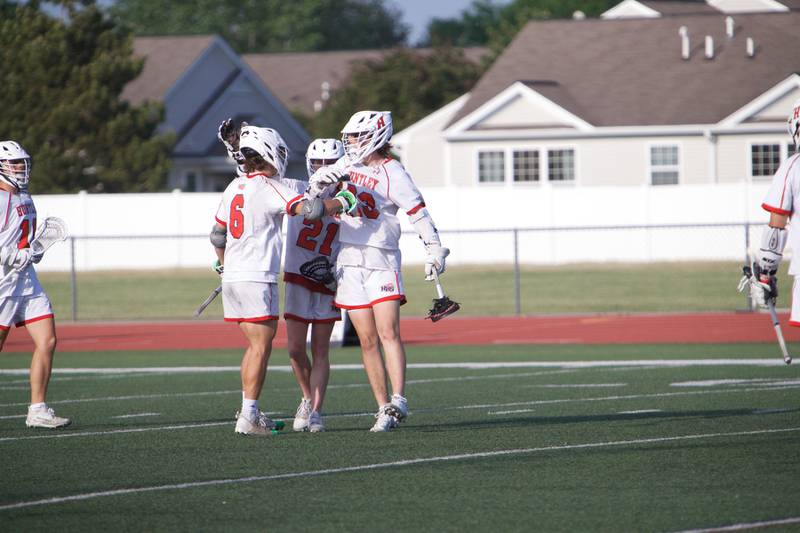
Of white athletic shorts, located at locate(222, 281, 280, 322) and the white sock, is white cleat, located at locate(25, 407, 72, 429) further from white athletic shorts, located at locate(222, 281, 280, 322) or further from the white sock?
white athletic shorts, located at locate(222, 281, 280, 322)

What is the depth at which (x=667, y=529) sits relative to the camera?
6090 millimetres

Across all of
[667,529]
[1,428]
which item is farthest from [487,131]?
[667,529]

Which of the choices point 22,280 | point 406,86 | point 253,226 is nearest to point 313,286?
point 253,226

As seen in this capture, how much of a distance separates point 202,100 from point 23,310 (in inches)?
1620

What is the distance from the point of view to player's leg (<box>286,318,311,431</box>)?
9469mm

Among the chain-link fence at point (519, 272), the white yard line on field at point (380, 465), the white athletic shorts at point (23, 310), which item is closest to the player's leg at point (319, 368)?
the white yard line on field at point (380, 465)

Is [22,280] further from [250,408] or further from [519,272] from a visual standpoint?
[519,272]

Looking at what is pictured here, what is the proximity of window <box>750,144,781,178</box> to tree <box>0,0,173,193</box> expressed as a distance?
1706 centimetres

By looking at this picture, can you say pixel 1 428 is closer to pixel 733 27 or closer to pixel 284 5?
pixel 733 27

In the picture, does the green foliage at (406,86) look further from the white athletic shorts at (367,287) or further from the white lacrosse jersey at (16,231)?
the white athletic shorts at (367,287)

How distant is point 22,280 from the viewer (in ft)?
32.2

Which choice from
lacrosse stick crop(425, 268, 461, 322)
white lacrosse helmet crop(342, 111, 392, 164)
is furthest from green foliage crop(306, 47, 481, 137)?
lacrosse stick crop(425, 268, 461, 322)

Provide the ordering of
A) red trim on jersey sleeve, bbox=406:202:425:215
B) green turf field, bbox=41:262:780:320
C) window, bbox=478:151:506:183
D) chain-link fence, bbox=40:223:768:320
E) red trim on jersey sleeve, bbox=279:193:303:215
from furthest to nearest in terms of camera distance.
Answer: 1. window, bbox=478:151:506:183
2. chain-link fence, bbox=40:223:768:320
3. green turf field, bbox=41:262:780:320
4. red trim on jersey sleeve, bbox=406:202:425:215
5. red trim on jersey sleeve, bbox=279:193:303:215

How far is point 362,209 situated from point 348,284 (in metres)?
0.53
